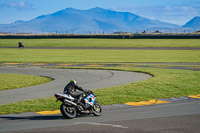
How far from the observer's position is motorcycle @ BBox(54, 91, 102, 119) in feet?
43.3

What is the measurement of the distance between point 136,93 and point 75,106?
6.64 m

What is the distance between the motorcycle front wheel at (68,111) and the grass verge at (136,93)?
94.5 inches

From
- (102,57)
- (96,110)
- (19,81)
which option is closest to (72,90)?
(96,110)

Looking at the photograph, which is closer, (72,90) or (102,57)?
(72,90)

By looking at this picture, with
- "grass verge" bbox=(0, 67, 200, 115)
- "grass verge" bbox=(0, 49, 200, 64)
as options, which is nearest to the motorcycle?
"grass verge" bbox=(0, 67, 200, 115)

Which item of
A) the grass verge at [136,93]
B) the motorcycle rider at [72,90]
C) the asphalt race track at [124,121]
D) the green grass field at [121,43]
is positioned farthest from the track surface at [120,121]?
the green grass field at [121,43]

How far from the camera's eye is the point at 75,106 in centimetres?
1347

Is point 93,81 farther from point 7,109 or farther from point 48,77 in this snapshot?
point 7,109

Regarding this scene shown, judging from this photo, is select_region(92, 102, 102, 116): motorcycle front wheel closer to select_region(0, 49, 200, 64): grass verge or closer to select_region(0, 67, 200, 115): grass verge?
select_region(0, 67, 200, 115): grass verge

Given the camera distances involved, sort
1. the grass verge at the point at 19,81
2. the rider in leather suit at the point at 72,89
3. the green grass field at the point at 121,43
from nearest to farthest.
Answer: the rider in leather suit at the point at 72,89
the grass verge at the point at 19,81
the green grass field at the point at 121,43

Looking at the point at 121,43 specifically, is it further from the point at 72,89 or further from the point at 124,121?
the point at 124,121

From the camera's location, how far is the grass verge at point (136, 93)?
15.8 metres

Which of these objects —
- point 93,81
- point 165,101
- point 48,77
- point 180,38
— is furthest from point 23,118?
point 180,38

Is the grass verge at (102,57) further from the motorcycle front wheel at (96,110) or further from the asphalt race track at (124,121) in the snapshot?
the motorcycle front wheel at (96,110)
